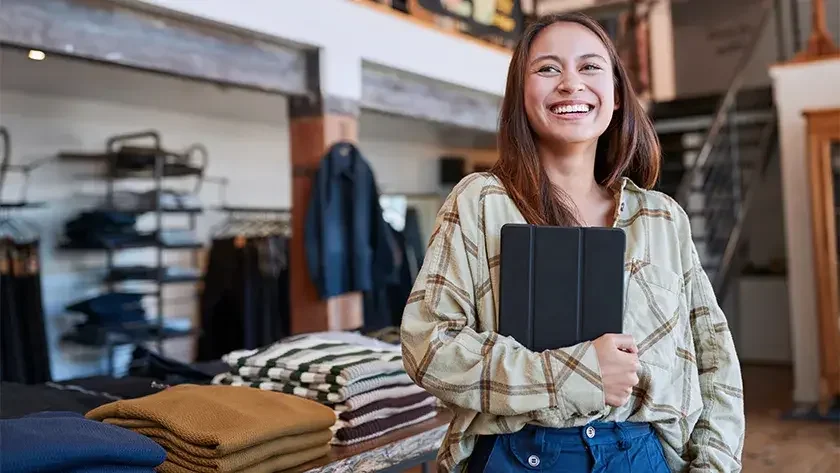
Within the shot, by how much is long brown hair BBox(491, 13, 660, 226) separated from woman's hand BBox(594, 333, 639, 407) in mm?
213

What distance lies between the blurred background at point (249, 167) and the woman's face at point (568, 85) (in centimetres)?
223

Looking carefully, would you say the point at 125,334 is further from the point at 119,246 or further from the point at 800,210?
the point at 800,210

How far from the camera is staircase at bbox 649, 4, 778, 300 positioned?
6242mm

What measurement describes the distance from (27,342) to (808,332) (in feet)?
16.6

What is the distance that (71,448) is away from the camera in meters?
1.07

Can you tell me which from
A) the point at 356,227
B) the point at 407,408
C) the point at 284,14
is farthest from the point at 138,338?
the point at 407,408

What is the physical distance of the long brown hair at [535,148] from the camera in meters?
1.17

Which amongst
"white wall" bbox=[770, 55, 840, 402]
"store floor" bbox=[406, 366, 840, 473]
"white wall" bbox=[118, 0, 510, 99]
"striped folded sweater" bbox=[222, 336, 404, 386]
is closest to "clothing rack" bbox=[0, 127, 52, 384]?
"white wall" bbox=[118, 0, 510, 99]

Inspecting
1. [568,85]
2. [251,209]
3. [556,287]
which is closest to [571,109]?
[568,85]

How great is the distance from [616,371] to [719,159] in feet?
A: 20.3

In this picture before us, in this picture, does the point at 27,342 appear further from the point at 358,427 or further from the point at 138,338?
the point at 358,427

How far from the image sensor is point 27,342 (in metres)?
4.31

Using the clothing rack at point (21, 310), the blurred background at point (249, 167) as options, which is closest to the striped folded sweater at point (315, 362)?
the blurred background at point (249, 167)

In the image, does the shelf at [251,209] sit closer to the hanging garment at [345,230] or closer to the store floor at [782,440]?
the hanging garment at [345,230]
